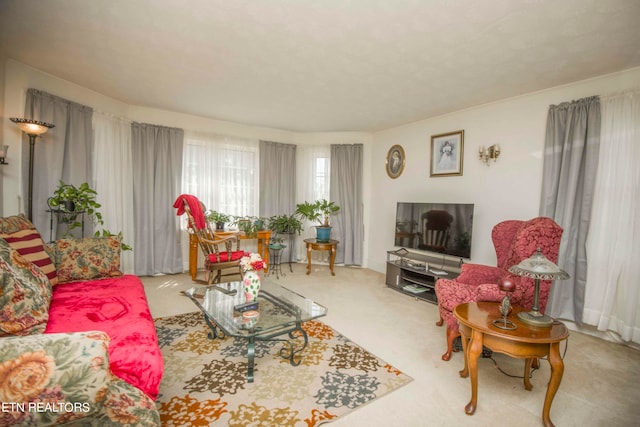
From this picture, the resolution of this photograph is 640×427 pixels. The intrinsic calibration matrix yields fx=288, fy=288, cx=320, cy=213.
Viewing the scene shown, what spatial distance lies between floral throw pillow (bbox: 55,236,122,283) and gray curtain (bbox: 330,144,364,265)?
348 cm

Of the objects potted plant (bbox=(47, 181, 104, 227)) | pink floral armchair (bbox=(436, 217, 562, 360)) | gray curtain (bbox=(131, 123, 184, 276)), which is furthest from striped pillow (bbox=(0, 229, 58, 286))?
pink floral armchair (bbox=(436, 217, 562, 360))

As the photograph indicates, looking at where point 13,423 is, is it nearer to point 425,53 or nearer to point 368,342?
point 368,342

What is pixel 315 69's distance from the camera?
2781 mm

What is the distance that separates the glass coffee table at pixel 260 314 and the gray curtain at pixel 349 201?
271 cm

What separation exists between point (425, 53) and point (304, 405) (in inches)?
110

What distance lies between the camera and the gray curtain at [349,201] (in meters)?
5.30

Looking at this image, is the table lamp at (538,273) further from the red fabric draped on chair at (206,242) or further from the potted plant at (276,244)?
the potted plant at (276,244)

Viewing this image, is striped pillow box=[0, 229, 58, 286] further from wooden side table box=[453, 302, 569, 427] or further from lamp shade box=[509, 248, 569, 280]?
lamp shade box=[509, 248, 569, 280]

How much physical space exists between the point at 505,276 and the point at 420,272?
1.27 m

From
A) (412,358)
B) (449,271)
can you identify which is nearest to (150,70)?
(412,358)

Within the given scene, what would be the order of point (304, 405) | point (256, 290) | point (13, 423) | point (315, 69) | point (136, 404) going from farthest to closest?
point (315, 69), point (256, 290), point (304, 405), point (136, 404), point (13, 423)

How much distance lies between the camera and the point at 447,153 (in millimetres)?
4035

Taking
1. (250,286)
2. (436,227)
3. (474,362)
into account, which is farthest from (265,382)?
(436,227)

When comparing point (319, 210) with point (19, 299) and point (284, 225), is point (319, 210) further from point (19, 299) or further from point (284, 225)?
point (19, 299)
